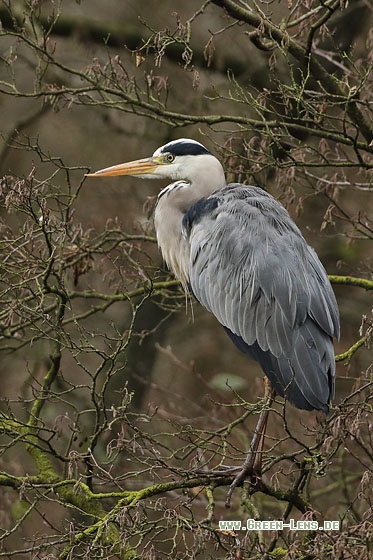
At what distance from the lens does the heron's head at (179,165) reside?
517 cm

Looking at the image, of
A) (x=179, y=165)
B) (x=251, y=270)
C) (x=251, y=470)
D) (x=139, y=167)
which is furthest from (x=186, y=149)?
(x=251, y=470)

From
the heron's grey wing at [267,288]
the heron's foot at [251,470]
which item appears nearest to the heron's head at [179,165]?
the heron's grey wing at [267,288]

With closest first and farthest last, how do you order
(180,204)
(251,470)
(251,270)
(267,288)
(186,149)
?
(251,470)
(267,288)
(251,270)
(186,149)
(180,204)

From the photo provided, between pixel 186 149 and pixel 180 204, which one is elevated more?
pixel 186 149

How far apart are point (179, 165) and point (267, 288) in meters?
1.05

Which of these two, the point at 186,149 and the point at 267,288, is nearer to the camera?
the point at 267,288

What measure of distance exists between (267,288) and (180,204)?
1.01 meters

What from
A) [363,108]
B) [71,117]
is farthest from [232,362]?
[363,108]

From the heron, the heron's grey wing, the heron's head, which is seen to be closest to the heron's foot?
the heron

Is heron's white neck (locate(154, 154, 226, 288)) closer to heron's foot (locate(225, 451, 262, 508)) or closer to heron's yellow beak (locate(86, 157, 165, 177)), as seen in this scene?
heron's yellow beak (locate(86, 157, 165, 177))

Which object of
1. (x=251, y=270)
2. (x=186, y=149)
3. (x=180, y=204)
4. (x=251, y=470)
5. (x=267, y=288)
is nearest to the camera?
(x=251, y=470)

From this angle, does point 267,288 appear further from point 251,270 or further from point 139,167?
point 139,167

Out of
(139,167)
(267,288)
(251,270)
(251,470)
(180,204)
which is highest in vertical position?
(139,167)

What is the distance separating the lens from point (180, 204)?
17.5 ft
